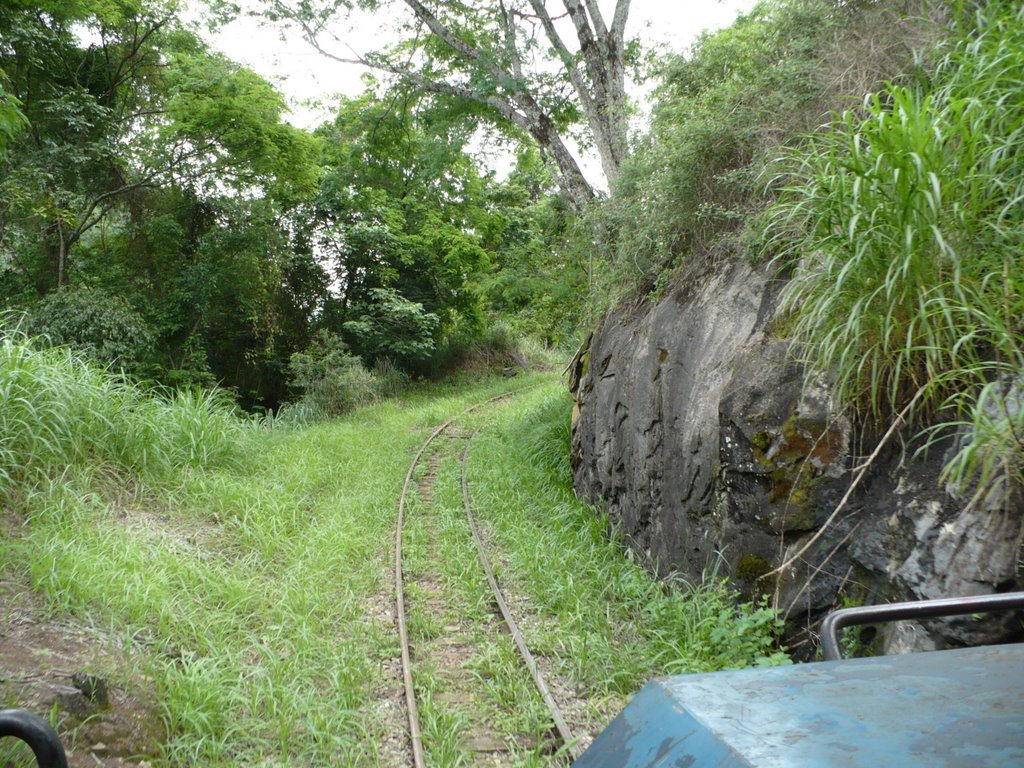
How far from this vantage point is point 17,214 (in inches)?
541

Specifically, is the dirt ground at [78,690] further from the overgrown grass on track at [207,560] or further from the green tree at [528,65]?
the green tree at [528,65]

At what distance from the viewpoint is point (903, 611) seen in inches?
71.3

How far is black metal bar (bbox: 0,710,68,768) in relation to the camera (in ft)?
4.28

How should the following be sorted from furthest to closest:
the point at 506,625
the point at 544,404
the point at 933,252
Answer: the point at 544,404 → the point at 506,625 → the point at 933,252

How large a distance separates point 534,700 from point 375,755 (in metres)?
1.04

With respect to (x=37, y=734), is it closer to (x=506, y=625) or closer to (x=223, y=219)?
(x=506, y=625)

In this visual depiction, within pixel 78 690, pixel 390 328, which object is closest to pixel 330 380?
pixel 390 328

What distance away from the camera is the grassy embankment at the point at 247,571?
A: 430 cm

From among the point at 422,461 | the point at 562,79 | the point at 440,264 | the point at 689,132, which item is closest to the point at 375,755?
the point at 689,132

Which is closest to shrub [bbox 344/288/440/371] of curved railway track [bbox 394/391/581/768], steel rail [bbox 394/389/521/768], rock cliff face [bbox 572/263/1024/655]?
steel rail [bbox 394/389/521/768]

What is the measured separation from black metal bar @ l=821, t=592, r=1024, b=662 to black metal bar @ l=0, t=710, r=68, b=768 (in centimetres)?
169

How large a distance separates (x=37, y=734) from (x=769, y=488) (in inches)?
162

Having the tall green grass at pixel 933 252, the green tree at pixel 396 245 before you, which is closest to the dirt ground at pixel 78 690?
the tall green grass at pixel 933 252

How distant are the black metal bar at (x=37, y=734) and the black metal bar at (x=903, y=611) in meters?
1.69
